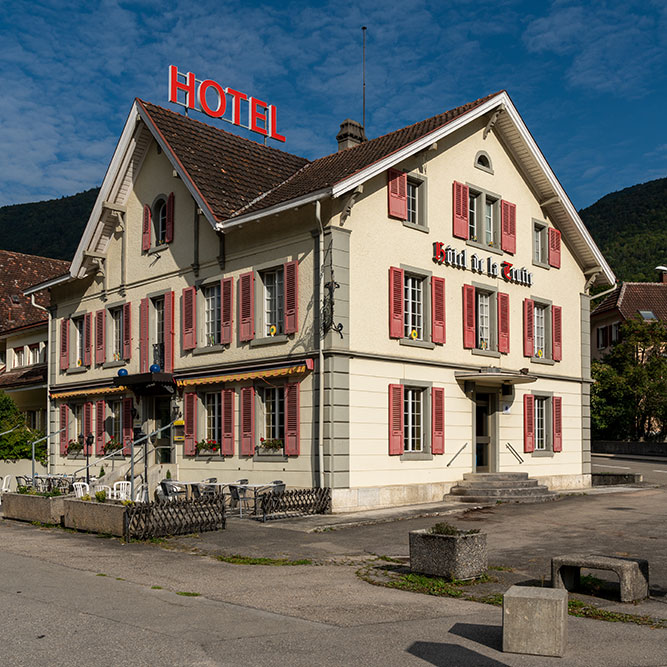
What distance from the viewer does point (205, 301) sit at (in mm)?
22812

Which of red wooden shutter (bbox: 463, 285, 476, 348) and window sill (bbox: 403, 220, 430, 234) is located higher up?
window sill (bbox: 403, 220, 430, 234)

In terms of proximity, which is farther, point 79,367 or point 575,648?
point 79,367

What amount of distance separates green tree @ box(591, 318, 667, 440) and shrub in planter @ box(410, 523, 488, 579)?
3682 cm

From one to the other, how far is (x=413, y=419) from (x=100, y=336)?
1071 cm

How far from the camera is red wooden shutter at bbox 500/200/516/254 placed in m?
24.5

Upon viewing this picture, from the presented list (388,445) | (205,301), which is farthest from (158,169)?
(388,445)

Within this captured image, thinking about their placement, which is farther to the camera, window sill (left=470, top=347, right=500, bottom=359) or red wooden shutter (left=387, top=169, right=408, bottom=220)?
window sill (left=470, top=347, right=500, bottom=359)

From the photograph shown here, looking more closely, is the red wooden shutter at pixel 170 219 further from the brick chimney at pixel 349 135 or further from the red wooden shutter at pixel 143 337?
the brick chimney at pixel 349 135

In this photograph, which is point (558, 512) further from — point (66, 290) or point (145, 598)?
point (66, 290)

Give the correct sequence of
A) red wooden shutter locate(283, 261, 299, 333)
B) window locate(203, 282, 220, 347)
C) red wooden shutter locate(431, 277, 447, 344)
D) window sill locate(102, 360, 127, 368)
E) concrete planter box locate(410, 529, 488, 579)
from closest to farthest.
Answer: concrete planter box locate(410, 529, 488, 579)
red wooden shutter locate(283, 261, 299, 333)
red wooden shutter locate(431, 277, 447, 344)
window locate(203, 282, 220, 347)
window sill locate(102, 360, 127, 368)

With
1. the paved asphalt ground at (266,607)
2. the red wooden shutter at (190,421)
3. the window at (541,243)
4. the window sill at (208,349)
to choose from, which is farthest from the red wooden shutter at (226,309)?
the window at (541,243)

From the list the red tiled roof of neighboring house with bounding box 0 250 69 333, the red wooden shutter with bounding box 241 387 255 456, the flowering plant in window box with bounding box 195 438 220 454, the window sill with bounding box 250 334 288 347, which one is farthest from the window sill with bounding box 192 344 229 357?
the red tiled roof of neighboring house with bounding box 0 250 69 333

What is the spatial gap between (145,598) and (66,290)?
68.7 ft

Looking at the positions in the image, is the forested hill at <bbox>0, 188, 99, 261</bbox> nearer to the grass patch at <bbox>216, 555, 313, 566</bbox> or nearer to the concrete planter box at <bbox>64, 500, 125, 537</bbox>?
the concrete planter box at <bbox>64, 500, 125, 537</bbox>
